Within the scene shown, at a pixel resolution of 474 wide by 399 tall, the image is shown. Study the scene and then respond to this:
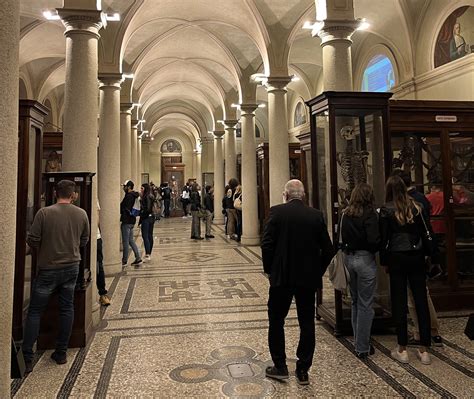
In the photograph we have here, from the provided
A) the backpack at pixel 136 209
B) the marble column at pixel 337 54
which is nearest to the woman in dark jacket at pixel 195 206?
the backpack at pixel 136 209

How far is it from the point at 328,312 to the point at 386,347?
87 centimetres

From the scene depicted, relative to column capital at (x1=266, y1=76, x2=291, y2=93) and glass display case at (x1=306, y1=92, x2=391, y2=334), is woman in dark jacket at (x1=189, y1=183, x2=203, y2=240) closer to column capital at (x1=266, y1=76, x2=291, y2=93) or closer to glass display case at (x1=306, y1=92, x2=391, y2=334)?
column capital at (x1=266, y1=76, x2=291, y2=93)

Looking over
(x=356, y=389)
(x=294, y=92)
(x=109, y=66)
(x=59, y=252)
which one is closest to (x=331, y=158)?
(x=356, y=389)

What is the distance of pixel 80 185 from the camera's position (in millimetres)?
4762

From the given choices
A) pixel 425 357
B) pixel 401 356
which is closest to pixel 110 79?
pixel 401 356

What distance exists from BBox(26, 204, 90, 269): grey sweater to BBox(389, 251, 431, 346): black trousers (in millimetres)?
3145

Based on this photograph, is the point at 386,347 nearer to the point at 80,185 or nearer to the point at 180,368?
the point at 180,368

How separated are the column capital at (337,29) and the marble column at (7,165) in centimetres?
553

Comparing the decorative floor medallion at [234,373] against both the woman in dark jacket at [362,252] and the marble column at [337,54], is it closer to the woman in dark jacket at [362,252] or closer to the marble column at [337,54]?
the woman in dark jacket at [362,252]

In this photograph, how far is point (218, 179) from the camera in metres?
19.6

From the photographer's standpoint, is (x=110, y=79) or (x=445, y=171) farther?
(x=110, y=79)

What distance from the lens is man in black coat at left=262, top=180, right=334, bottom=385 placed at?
327 centimetres

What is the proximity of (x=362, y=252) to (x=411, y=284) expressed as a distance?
1.76ft

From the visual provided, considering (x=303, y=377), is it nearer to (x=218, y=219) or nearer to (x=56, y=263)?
(x=56, y=263)
